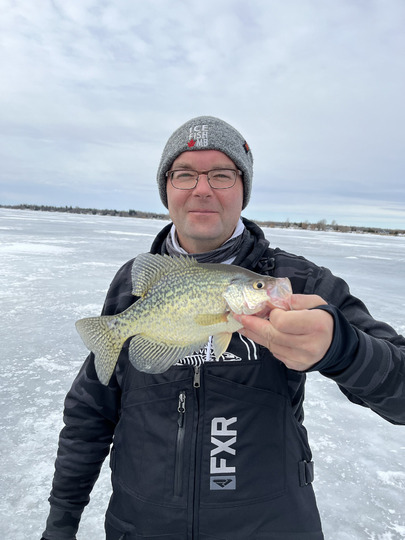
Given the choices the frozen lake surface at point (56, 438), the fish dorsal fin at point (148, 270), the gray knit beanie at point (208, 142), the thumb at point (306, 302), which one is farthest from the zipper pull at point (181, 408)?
the gray knit beanie at point (208, 142)

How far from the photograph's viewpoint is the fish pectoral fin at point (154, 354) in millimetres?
1709

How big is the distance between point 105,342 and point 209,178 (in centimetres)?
105

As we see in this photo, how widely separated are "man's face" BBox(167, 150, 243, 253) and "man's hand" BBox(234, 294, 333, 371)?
82 centimetres

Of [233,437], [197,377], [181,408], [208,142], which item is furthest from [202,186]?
[233,437]

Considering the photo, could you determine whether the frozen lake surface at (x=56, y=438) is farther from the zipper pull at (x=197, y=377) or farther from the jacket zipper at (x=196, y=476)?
the zipper pull at (x=197, y=377)

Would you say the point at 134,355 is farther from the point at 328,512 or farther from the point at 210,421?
the point at 328,512

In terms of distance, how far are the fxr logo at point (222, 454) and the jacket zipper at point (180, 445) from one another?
13cm

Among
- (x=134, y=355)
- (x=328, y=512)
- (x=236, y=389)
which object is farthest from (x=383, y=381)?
(x=328, y=512)

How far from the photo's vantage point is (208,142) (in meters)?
2.19

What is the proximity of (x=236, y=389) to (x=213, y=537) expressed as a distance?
1.97 feet

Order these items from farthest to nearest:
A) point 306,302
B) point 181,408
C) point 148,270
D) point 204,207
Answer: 1. point 204,207
2. point 148,270
3. point 181,408
4. point 306,302

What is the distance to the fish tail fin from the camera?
1.79m

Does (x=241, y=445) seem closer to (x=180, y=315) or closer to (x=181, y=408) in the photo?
(x=181, y=408)

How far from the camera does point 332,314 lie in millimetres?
1345
